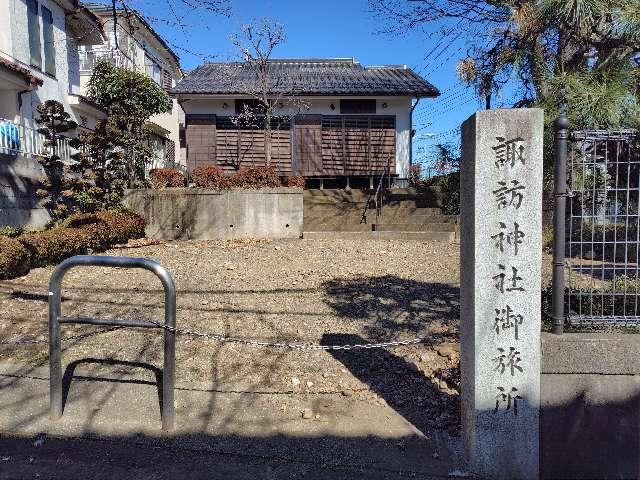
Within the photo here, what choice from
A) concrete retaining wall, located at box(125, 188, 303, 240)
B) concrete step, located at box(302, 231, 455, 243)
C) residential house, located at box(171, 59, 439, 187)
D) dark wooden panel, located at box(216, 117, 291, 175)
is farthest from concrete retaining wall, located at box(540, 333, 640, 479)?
dark wooden panel, located at box(216, 117, 291, 175)

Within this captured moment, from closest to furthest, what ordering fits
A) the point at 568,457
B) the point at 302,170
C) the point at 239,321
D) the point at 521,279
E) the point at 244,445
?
the point at 521,279 < the point at 568,457 < the point at 244,445 < the point at 239,321 < the point at 302,170

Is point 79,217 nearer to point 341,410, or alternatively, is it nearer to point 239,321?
point 239,321

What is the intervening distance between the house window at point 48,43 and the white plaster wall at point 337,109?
3886 mm

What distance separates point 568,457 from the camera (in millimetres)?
2811

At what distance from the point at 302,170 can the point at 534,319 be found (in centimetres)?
1446

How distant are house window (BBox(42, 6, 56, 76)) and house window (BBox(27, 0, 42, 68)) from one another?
0.28 meters

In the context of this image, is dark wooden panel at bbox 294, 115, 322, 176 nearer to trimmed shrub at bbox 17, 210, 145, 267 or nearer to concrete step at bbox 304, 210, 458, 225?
concrete step at bbox 304, 210, 458, 225

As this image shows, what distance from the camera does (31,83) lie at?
1172cm

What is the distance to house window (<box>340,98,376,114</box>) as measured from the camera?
16.6 meters

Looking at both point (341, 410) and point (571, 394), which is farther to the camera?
point (341, 410)

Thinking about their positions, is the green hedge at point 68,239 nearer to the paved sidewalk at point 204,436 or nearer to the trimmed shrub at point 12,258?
the trimmed shrub at point 12,258

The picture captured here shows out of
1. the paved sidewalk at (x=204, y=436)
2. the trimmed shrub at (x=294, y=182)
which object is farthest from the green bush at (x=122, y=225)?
the paved sidewalk at (x=204, y=436)

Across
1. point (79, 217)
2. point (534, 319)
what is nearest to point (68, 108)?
point (79, 217)

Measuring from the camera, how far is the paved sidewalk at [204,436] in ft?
9.06
